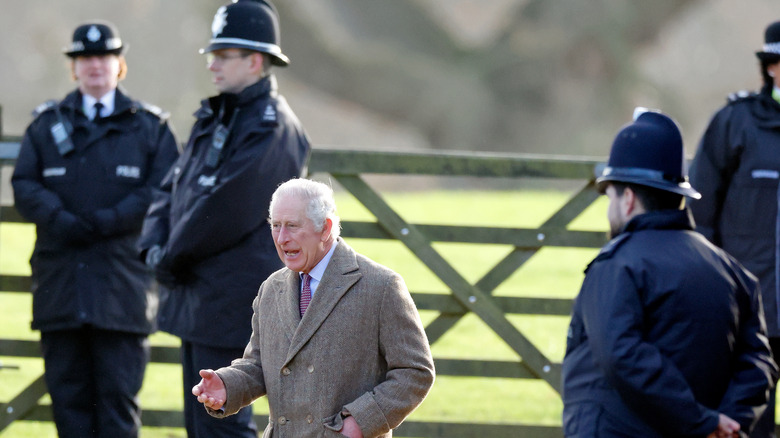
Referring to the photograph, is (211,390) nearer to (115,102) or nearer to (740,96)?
(115,102)

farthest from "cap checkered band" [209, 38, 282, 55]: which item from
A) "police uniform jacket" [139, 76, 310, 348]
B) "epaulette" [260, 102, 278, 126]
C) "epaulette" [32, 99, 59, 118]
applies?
"epaulette" [32, 99, 59, 118]

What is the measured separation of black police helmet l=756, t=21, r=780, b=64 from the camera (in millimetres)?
5004

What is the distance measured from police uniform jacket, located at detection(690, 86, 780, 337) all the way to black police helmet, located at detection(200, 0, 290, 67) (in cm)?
204

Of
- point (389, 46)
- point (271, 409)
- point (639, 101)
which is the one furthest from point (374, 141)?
point (271, 409)

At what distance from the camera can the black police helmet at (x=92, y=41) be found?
5398mm

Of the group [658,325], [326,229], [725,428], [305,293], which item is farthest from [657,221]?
[305,293]

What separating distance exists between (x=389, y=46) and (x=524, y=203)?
8720 mm

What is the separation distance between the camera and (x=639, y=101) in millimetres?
25578

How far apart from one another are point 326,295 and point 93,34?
267 cm

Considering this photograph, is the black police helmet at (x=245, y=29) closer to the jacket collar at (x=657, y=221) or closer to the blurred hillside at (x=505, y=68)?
the jacket collar at (x=657, y=221)

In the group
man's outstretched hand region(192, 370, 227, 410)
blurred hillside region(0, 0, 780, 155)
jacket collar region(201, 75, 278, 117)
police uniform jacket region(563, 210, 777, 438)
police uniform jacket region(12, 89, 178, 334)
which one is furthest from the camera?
blurred hillside region(0, 0, 780, 155)

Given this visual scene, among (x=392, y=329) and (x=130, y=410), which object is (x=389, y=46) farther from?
(x=392, y=329)

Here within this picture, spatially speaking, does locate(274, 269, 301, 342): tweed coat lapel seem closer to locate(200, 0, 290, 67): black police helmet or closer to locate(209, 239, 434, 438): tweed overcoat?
locate(209, 239, 434, 438): tweed overcoat

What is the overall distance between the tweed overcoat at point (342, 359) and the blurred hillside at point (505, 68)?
68.6 feet
